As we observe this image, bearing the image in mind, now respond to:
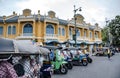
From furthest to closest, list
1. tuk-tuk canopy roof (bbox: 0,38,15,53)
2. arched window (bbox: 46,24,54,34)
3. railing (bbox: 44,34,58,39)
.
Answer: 1. arched window (bbox: 46,24,54,34)
2. railing (bbox: 44,34,58,39)
3. tuk-tuk canopy roof (bbox: 0,38,15,53)

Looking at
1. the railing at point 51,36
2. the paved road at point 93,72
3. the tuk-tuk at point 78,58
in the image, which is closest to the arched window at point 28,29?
the railing at point 51,36

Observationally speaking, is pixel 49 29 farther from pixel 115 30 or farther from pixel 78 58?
pixel 115 30

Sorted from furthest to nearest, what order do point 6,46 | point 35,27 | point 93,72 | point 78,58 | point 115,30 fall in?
point 115,30
point 35,27
point 78,58
point 93,72
point 6,46

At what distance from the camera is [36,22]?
112 feet

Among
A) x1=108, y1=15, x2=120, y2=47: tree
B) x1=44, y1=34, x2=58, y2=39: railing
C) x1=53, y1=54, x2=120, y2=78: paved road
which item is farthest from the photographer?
x1=108, y1=15, x2=120, y2=47: tree

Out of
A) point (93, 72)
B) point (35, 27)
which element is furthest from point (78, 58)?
point (35, 27)

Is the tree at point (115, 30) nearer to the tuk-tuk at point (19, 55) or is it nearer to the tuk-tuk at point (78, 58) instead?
the tuk-tuk at point (78, 58)

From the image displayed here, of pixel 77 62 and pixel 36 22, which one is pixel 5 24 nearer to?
pixel 36 22

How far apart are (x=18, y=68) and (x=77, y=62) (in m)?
14.8

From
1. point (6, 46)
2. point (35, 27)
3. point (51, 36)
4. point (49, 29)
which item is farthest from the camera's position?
point (49, 29)

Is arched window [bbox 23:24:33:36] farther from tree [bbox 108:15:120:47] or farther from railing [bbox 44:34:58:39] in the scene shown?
tree [bbox 108:15:120:47]

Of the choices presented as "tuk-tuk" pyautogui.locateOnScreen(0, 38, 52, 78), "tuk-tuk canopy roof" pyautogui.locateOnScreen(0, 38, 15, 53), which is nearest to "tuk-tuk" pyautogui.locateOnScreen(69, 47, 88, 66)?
"tuk-tuk" pyautogui.locateOnScreen(0, 38, 52, 78)

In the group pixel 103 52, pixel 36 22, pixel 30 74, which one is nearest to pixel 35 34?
pixel 36 22

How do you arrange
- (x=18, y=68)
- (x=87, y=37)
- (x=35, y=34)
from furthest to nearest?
(x=87, y=37), (x=35, y=34), (x=18, y=68)
